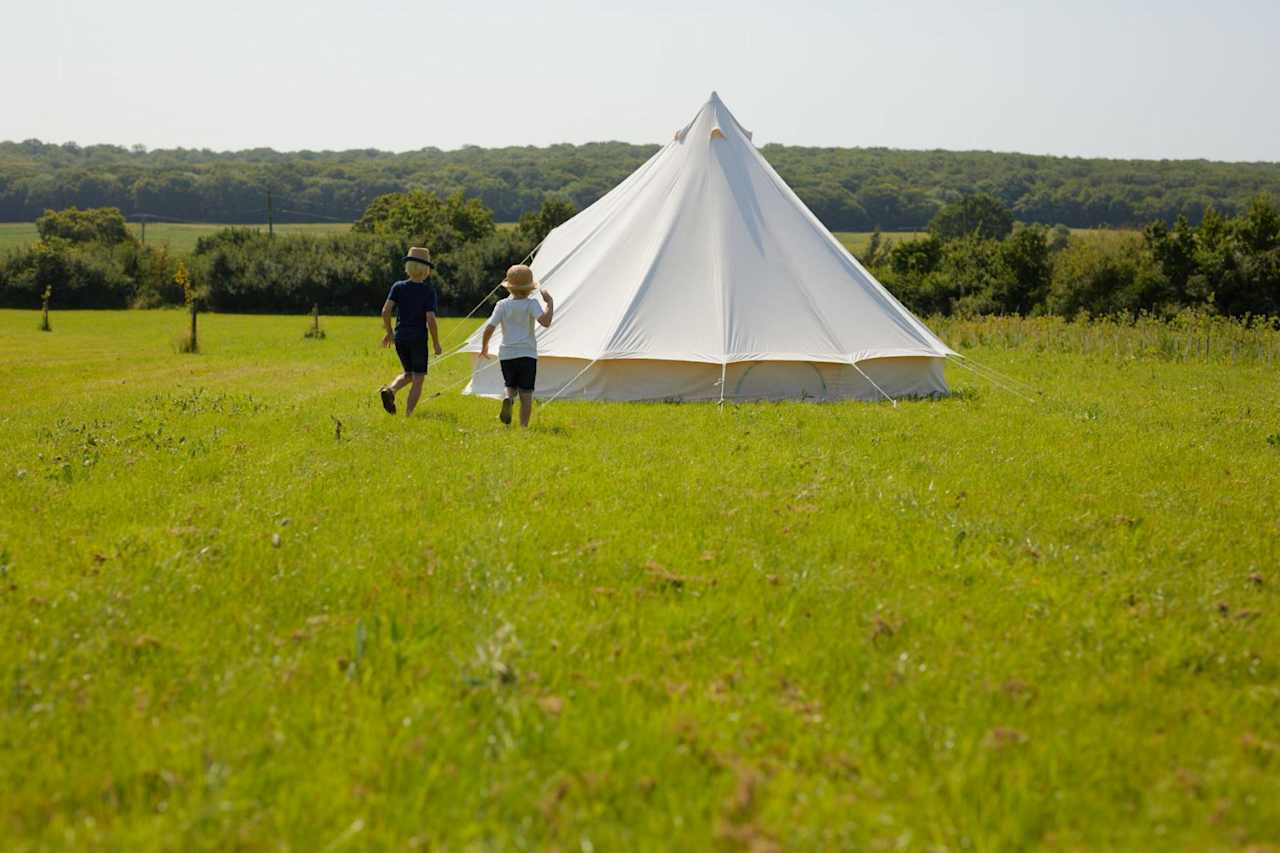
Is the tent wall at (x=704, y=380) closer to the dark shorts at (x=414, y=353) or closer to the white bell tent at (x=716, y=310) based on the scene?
the white bell tent at (x=716, y=310)

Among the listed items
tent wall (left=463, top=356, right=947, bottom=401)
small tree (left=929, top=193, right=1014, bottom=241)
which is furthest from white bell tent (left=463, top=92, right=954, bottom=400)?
small tree (left=929, top=193, right=1014, bottom=241)

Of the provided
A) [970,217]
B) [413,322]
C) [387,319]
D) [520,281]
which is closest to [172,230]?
[970,217]

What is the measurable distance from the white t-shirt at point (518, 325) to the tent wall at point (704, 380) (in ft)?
7.61

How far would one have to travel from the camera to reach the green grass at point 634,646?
2836 mm

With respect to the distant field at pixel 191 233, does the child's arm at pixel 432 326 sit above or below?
below

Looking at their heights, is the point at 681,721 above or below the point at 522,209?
below

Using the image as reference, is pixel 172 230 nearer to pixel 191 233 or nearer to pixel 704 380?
pixel 191 233

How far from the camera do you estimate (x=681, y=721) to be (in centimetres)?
332

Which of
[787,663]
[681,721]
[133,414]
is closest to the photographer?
[681,721]

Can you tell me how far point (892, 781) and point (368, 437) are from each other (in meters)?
6.90

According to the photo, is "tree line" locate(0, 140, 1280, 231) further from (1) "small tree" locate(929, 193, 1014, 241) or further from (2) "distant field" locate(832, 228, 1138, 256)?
(1) "small tree" locate(929, 193, 1014, 241)

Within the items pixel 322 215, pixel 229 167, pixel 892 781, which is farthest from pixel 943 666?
pixel 229 167

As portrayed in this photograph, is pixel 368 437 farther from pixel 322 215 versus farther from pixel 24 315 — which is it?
pixel 322 215

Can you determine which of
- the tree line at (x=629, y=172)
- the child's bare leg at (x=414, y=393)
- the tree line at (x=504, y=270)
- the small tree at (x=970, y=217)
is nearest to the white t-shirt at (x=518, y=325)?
the child's bare leg at (x=414, y=393)
